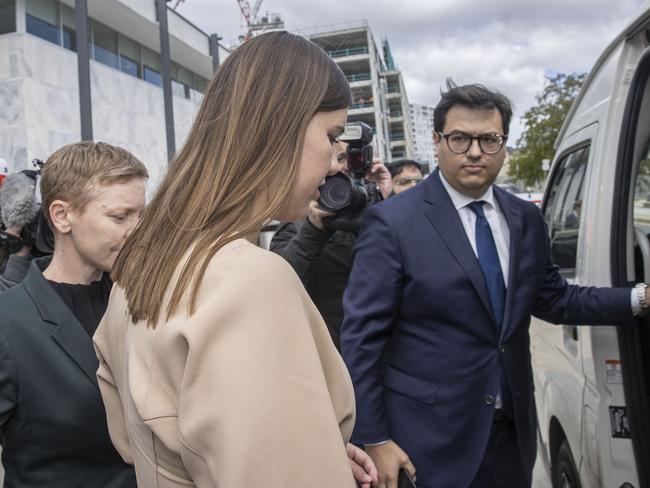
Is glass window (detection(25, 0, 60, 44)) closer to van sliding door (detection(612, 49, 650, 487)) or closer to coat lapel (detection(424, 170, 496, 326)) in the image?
coat lapel (detection(424, 170, 496, 326))

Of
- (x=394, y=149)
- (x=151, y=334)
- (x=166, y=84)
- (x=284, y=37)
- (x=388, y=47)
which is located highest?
(x=388, y=47)

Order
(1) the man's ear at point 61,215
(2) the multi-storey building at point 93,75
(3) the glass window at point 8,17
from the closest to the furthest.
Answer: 1. (1) the man's ear at point 61,215
2. (2) the multi-storey building at point 93,75
3. (3) the glass window at point 8,17

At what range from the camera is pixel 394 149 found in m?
74.2

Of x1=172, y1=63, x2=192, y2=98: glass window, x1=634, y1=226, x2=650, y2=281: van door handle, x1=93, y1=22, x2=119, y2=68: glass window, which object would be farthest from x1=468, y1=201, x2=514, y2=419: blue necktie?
x1=172, y1=63, x2=192, y2=98: glass window

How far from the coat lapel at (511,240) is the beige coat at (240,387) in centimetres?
134

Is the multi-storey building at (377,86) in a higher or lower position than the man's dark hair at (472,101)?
higher

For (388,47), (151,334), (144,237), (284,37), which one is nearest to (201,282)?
(151,334)

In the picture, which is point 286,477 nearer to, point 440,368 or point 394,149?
point 440,368

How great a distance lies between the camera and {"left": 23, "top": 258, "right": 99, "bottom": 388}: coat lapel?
1541mm

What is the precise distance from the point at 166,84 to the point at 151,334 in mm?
11320

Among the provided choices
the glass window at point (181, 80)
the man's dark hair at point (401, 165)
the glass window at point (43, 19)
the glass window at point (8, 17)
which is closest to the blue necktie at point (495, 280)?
the man's dark hair at point (401, 165)

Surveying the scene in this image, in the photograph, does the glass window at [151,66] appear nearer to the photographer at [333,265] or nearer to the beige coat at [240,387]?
the photographer at [333,265]

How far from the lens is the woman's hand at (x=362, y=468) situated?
4.05 feet

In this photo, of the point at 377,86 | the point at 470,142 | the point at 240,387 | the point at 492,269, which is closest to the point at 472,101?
the point at 470,142
